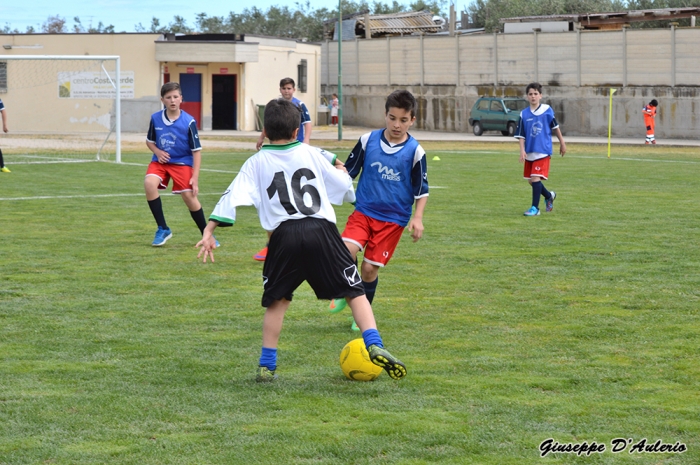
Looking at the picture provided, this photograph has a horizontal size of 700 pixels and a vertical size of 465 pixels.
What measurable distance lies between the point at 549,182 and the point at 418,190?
1341 cm

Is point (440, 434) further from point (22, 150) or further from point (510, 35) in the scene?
point (510, 35)

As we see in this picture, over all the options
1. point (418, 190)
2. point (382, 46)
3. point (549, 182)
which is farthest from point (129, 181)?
point (382, 46)

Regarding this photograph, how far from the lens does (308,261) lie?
5.26m

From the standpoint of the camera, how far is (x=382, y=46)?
2002 inches

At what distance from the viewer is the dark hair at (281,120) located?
523cm

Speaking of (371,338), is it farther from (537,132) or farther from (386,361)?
(537,132)

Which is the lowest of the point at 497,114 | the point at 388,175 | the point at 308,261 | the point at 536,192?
the point at 308,261

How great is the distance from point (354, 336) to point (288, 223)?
5.16 ft

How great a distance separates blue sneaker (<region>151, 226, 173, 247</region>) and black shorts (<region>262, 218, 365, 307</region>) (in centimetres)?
581

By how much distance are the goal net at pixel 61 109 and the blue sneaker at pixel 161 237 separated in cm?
1465

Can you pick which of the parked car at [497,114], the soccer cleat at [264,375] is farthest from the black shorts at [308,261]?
the parked car at [497,114]

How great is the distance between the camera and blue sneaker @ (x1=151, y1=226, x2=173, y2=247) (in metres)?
10.9

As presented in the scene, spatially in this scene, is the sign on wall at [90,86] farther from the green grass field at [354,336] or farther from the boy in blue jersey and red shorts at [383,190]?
the boy in blue jersey and red shorts at [383,190]

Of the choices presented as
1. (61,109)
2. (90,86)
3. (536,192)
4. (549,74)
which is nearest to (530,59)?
(549,74)
